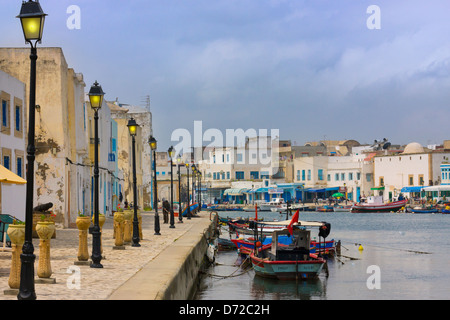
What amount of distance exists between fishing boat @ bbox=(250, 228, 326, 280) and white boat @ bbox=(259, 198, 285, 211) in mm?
90059

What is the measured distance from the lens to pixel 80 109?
1494 inches

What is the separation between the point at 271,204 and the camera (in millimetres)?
120562

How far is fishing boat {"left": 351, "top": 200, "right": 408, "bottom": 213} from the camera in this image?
102 metres

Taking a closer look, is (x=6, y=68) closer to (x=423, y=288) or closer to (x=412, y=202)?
(x=423, y=288)

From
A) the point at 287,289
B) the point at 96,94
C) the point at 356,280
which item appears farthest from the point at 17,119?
the point at 356,280

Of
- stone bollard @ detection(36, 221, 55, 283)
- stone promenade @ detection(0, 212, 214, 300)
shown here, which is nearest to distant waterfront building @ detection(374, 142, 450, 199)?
stone promenade @ detection(0, 212, 214, 300)

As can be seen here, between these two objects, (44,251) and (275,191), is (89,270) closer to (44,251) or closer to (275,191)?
(44,251)

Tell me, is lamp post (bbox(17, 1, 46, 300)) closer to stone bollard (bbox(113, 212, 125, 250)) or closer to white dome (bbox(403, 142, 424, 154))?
Answer: stone bollard (bbox(113, 212, 125, 250))

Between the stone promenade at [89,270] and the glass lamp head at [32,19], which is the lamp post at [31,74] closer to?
the glass lamp head at [32,19]

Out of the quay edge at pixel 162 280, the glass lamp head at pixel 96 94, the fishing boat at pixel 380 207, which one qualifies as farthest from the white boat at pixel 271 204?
the glass lamp head at pixel 96 94

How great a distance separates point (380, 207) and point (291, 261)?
81417 mm

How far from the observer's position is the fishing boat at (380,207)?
4018 inches

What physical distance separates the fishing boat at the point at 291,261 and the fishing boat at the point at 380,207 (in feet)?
258

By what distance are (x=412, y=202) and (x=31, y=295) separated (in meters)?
102
